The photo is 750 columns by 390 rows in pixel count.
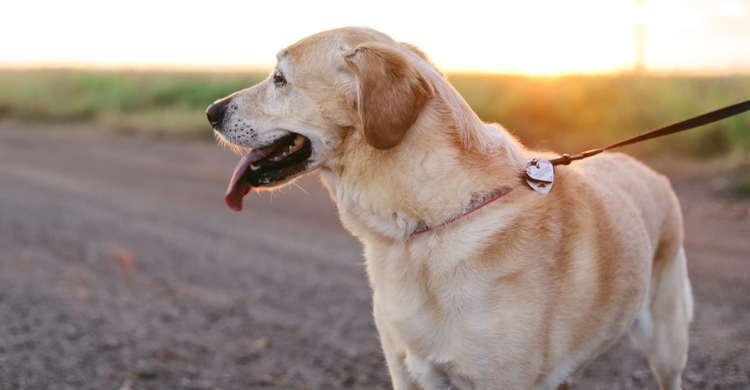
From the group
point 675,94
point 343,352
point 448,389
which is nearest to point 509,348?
point 448,389

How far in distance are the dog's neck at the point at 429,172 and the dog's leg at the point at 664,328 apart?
1.37 m

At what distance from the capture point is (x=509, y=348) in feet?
7.50

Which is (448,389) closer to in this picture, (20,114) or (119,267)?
(119,267)

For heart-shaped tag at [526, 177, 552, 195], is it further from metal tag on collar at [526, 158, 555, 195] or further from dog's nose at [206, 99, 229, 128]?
dog's nose at [206, 99, 229, 128]

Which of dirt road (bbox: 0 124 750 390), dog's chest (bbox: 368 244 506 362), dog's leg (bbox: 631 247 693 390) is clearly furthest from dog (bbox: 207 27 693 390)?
dirt road (bbox: 0 124 750 390)

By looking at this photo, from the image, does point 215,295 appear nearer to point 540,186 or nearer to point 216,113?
point 216,113

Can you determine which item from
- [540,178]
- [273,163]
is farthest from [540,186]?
[273,163]

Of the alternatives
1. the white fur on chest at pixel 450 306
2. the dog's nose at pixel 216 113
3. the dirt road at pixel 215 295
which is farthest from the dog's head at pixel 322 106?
the dirt road at pixel 215 295

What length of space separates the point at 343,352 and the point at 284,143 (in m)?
2.13

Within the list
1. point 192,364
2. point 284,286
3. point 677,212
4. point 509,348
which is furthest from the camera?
point 284,286

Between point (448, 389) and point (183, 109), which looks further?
point (183, 109)

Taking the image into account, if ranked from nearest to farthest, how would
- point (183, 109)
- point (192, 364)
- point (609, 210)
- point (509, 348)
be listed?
point (509, 348), point (609, 210), point (192, 364), point (183, 109)

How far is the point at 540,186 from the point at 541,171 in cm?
7

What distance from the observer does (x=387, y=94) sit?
7.84 ft
